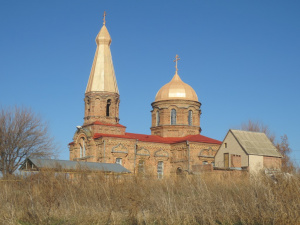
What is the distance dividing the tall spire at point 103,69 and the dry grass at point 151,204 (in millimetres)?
21979

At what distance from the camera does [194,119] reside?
40906 millimetres

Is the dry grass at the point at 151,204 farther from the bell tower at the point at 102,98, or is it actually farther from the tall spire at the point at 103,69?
the tall spire at the point at 103,69

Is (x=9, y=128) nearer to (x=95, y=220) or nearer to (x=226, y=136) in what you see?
(x=226, y=136)

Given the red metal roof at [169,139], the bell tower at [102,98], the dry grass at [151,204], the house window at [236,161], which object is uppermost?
the bell tower at [102,98]

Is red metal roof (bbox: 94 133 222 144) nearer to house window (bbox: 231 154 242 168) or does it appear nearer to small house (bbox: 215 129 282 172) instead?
small house (bbox: 215 129 282 172)

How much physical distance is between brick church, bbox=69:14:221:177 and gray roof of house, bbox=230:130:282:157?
4.74m

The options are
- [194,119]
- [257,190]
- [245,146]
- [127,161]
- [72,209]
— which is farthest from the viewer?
[194,119]

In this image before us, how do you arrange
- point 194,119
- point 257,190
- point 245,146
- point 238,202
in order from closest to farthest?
point 257,190, point 238,202, point 245,146, point 194,119

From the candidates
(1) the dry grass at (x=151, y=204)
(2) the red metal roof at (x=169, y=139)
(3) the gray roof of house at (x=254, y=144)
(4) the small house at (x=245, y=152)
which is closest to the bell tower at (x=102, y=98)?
(2) the red metal roof at (x=169, y=139)

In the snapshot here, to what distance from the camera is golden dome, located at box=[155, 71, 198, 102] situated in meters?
41.2

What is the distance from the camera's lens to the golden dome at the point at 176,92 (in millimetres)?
41219

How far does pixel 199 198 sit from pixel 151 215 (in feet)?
4.28

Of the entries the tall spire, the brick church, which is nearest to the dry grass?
the brick church

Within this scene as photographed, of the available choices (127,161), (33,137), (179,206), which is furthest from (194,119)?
(179,206)
